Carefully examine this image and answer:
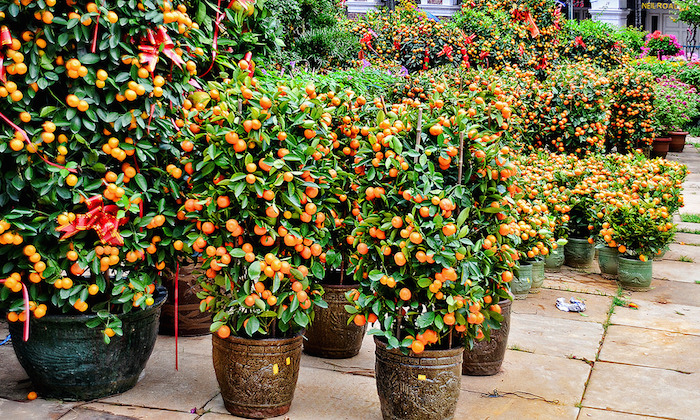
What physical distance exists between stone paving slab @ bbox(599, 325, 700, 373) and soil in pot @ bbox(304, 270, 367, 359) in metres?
1.66

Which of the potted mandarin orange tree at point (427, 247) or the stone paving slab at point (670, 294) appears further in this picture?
the stone paving slab at point (670, 294)

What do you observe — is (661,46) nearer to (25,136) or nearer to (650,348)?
(650,348)

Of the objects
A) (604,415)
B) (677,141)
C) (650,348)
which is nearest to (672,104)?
(677,141)

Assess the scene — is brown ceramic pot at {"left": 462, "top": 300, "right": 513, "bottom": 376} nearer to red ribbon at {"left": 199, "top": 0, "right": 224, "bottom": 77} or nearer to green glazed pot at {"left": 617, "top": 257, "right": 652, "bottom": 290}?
red ribbon at {"left": 199, "top": 0, "right": 224, "bottom": 77}

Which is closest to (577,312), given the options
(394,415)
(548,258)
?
(548,258)

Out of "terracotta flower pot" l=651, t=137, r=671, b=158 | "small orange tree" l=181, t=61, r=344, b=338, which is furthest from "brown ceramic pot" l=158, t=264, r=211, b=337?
"terracotta flower pot" l=651, t=137, r=671, b=158

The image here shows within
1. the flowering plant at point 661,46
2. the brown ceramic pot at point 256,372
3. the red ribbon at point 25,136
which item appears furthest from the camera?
the flowering plant at point 661,46

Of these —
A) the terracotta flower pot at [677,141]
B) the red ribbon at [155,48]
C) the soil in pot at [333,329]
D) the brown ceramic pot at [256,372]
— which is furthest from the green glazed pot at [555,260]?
the terracotta flower pot at [677,141]

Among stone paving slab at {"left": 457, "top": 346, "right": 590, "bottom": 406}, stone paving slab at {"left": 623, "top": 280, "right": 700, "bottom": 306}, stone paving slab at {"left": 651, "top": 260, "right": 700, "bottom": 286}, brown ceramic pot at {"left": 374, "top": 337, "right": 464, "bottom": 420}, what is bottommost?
stone paving slab at {"left": 623, "top": 280, "right": 700, "bottom": 306}

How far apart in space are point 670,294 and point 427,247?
3700 millimetres

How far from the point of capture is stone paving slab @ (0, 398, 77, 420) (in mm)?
3447

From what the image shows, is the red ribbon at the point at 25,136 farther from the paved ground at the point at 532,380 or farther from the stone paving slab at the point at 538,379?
the stone paving slab at the point at 538,379

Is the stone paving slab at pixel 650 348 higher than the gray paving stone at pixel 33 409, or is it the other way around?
the gray paving stone at pixel 33 409

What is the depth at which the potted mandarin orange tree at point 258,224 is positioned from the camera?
126 inches
